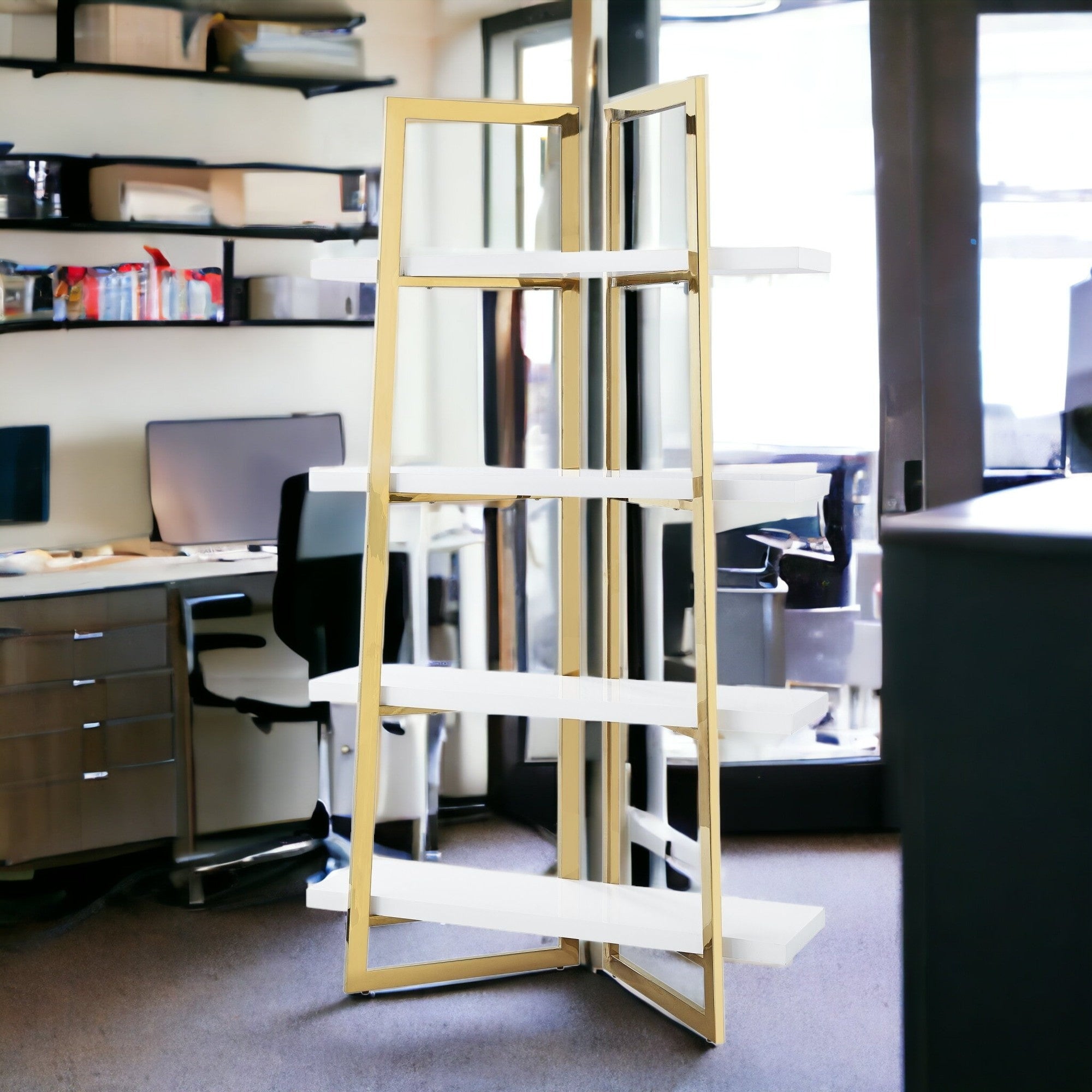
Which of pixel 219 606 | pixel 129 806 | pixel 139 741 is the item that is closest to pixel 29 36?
pixel 219 606

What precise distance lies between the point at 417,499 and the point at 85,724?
115cm

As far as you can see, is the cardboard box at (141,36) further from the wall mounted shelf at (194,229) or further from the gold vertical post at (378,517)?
the gold vertical post at (378,517)

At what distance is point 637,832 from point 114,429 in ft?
5.68

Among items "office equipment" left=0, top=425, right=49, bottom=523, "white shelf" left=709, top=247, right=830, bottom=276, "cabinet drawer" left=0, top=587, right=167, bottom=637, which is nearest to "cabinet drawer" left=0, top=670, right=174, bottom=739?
"cabinet drawer" left=0, top=587, right=167, bottom=637

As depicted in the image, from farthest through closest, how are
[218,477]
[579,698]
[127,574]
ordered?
[218,477] → [127,574] → [579,698]

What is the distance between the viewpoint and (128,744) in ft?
8.89

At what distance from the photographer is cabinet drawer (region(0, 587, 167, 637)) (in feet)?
8.42

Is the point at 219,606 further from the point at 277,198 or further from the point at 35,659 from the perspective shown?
the point at 277,198

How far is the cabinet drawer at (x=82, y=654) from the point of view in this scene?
8.43 ft

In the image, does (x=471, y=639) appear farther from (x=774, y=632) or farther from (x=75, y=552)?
(x=75, y=552)

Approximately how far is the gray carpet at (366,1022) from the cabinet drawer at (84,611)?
2.13 feet

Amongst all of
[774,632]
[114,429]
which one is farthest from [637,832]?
[114,429]

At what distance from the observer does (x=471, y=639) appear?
122 inches

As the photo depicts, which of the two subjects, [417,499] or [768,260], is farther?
[417,499]
